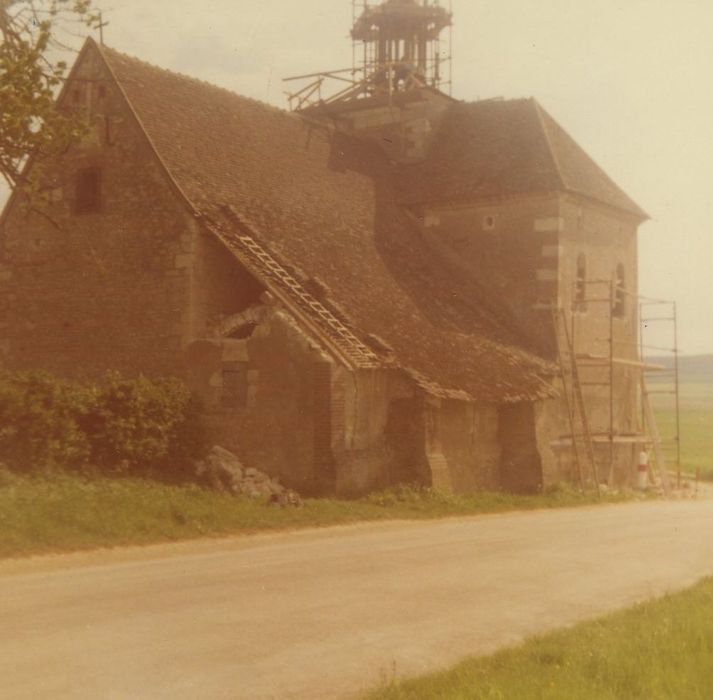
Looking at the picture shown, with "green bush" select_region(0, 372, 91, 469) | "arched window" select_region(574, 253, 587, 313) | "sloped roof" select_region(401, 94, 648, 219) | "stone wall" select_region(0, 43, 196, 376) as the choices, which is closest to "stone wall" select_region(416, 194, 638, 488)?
"arched window" select_region(574, 253, 587, 313)

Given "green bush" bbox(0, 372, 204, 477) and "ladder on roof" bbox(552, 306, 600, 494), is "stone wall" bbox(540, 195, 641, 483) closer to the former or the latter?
"ladder on roof" bbox(552, 306, 600, 494)

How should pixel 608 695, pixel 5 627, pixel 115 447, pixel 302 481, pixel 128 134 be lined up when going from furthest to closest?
pixel 128 134 < pixel 302 481 < pixel 115 447 < pixel 5 627 < pixel 608 695

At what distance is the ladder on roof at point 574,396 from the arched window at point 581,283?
4.89ft

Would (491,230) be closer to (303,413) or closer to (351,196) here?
(351,196)

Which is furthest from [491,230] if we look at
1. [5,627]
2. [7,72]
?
[5,627]

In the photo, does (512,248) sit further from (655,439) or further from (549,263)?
(655,439)

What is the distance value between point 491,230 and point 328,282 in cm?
919

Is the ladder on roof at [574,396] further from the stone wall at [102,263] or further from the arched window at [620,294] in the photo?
the stone wall at [102,263]

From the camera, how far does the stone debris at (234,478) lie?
67.4ft

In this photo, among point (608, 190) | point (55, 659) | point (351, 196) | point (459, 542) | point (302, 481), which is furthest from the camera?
point (608, 190)

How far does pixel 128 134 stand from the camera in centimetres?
2414

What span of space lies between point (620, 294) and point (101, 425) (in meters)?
20.3

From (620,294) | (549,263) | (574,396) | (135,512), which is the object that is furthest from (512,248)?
(135,512)

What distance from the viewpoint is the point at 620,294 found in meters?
34.9
